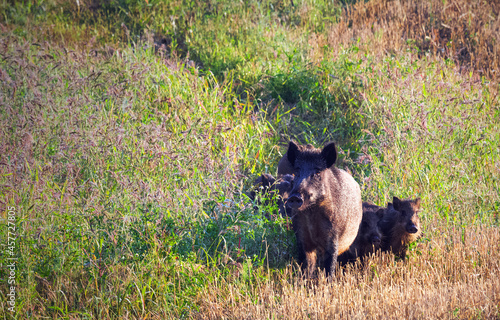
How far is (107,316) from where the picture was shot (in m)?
4.13

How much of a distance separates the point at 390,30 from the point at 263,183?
22.6 ft

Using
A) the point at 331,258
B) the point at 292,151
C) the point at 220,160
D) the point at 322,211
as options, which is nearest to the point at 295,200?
the point at 322,211

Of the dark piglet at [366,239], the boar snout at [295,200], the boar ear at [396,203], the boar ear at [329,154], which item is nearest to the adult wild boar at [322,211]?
the boar ear at [329,154]

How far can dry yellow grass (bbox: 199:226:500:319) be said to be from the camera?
4.19 meters

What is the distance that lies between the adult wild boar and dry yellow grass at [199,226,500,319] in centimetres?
31

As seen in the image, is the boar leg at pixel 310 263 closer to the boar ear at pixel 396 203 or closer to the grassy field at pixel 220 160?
the grassy field at pixel 220 160

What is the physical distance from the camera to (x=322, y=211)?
4973 millimetres

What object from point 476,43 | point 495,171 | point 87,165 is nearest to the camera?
point 87,165

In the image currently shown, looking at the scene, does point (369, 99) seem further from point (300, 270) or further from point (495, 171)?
point (300, 270)

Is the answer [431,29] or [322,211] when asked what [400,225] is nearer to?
[322,211]

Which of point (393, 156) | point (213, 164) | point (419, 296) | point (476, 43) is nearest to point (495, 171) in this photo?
point (393, 156)

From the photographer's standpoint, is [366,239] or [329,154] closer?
[329,154]

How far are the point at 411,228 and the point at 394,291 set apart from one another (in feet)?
3.16

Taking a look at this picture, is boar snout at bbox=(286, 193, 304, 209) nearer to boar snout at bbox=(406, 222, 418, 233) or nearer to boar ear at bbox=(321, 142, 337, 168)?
boar ear at bbox=(321, 142, 337, 168)
